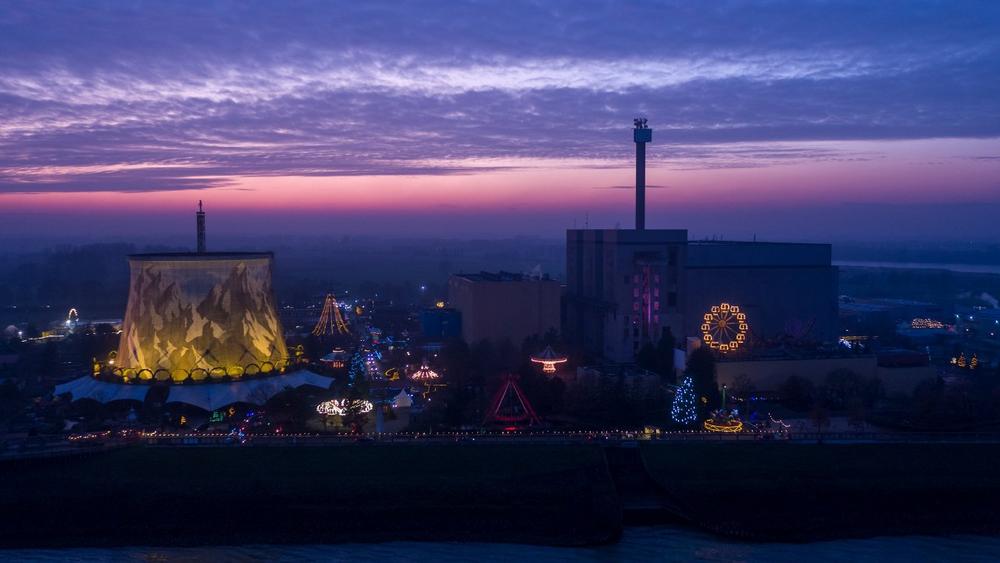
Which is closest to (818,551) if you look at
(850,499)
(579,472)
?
(850,499)

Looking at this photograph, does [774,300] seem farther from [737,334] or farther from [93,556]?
[93,556]

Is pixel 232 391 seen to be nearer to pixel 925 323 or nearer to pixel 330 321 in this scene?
pixel 330 321

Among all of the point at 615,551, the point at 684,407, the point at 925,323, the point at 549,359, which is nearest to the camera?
the point at 615,551

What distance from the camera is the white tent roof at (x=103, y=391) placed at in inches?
754

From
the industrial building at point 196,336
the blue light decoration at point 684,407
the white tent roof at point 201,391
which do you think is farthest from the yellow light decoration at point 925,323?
the white tent roof at point 201,391

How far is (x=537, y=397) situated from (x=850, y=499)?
293 inches

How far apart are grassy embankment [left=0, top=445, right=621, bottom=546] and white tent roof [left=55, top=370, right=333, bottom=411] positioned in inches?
121

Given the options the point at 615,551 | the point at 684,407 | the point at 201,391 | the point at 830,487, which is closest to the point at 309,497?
the point at 615,551

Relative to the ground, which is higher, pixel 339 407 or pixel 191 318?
pixel 191 318

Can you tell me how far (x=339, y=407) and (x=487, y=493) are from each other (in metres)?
5.55

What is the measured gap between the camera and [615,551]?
1275 cm

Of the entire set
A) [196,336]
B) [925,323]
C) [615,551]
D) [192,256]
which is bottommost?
[615,551]

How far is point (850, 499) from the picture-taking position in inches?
560

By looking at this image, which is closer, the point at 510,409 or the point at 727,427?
the point at 727,427
